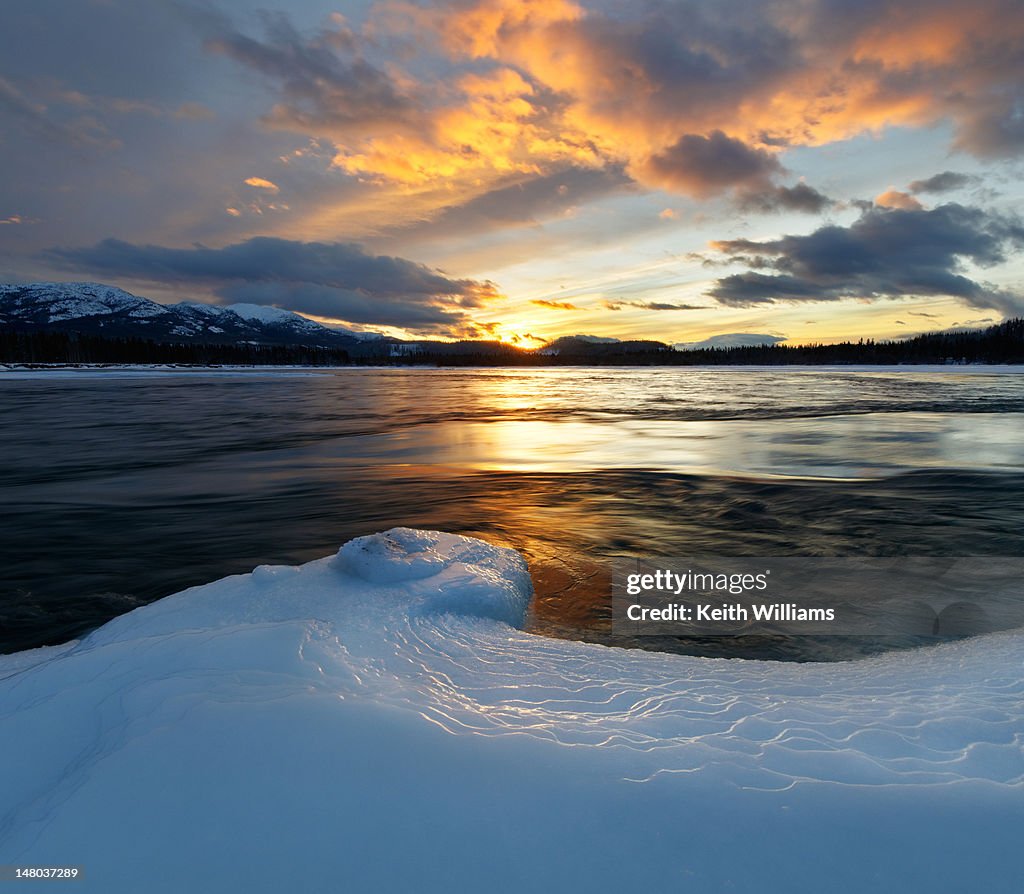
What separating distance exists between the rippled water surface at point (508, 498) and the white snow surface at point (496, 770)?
1.12 metres

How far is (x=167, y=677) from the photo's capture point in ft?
8.73

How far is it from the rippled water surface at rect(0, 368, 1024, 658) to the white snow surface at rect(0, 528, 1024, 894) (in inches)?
44.1

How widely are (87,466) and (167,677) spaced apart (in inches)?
477

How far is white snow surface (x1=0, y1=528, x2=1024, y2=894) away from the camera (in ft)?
5.50

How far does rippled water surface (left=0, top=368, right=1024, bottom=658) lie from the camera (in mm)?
5566

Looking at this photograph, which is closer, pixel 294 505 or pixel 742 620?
pixel 742 620

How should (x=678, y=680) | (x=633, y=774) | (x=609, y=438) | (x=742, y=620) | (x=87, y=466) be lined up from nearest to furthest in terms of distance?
(x=633, y=774) < (x=678, y=680) < (x=742, y=620) < (x=87, y=466) < (x=609, y=438)

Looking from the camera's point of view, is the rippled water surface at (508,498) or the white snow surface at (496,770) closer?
the white snow surface at (496,770)

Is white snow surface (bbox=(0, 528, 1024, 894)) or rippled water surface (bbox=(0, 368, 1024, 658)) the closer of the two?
white snow surface (bbox=(0, 528, 1024, 894))

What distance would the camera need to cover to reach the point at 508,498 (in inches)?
362

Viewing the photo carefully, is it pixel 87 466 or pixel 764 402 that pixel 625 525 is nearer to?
pixel 87 466

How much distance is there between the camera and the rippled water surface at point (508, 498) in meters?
5.57

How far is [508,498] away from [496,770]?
23.4 feet

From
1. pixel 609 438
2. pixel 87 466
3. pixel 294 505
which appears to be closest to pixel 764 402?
pixel 609 438
